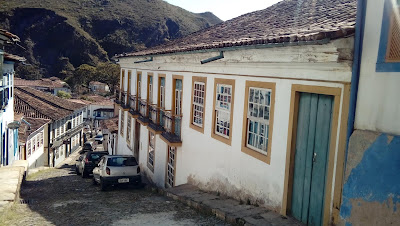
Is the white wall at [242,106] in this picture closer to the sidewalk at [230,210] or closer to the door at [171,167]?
the sidewalk at [230,210]

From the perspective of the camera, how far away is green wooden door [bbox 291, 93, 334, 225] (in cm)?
571

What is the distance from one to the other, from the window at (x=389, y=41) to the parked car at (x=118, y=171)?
31.8 ft

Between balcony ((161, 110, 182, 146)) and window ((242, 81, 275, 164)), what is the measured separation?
4151mm

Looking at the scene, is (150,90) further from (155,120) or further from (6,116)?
(6,116)

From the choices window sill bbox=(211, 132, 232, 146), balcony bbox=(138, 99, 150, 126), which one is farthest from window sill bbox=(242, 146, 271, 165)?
balcony bbox=(138, 99, 150, 126)

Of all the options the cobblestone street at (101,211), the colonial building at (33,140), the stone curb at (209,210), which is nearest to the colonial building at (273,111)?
the stone curb at (209,210)

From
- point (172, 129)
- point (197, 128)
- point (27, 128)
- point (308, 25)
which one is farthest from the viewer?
point (27, 128)

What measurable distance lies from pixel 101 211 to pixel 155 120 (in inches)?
225

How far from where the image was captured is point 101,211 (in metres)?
8.70

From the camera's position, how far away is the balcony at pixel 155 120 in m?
13.0

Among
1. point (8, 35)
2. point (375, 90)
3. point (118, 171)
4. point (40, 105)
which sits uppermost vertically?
point (8, 35)

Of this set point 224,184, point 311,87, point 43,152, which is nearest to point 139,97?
point 224,184

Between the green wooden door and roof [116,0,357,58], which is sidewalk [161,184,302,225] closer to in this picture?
the green wooden door

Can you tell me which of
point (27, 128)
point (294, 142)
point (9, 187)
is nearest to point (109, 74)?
point (27, 128)
